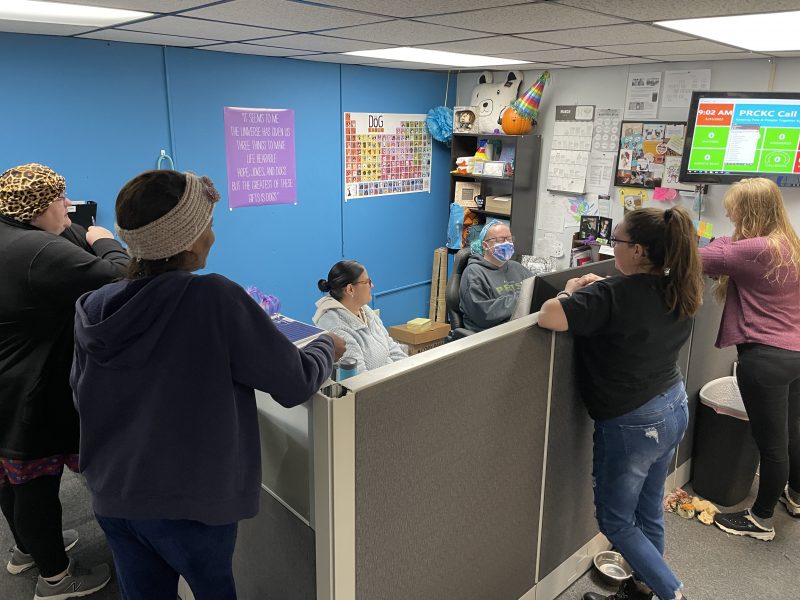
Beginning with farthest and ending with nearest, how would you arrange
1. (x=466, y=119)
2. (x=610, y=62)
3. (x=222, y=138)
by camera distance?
(x=466, y=119) < (x=610, y=62) < (x=222, y=138)

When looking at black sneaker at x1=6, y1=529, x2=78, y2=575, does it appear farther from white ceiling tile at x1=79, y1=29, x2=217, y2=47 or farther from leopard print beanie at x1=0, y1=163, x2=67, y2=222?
white ceiling tile at x1=79, y1=29, x2=217, y2=47

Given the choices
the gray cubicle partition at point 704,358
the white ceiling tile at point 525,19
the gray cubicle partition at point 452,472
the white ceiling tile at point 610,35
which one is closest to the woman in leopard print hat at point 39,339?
the gray cubicle partition at point 452,472

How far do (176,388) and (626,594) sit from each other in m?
1.83

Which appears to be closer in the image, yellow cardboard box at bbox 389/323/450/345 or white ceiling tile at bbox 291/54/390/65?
white ceiling tile at bbox 291/54/390/65

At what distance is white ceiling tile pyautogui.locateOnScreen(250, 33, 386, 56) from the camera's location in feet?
9.53

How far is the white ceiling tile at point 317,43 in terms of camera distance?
2.91m

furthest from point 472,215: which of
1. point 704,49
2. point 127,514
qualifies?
point 127,514

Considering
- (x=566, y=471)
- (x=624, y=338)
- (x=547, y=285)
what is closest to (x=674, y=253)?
(x=624, y=338)

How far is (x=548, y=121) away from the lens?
455 cm

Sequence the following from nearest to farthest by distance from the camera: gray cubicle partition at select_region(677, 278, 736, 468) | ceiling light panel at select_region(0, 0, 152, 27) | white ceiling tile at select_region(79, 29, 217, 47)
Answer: ceiling light panel at select_region(0, 0, 152, 27), gray cubicle partition at select_region(677, 278, 736, 468), white ceiling tile at select_region(79, 29, 217, 47)

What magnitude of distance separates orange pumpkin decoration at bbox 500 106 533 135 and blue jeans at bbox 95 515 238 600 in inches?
148

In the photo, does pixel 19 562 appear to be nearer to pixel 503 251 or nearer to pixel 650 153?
pixel 503 251

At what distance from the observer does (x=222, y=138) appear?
3.70 meters

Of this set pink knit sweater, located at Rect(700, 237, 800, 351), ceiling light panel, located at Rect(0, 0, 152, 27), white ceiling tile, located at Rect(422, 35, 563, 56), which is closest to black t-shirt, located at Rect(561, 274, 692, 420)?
pink knit sweater, located at Rect(700, 237, 800, 351)
